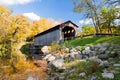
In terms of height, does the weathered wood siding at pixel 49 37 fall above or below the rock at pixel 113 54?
above

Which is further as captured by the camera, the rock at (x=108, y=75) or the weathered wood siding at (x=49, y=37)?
the weathered wood siding at (x=49, y=37)

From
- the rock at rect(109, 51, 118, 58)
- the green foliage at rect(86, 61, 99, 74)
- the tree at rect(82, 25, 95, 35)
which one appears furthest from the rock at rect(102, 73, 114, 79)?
the tree at rect(82, 25, 95, 35)

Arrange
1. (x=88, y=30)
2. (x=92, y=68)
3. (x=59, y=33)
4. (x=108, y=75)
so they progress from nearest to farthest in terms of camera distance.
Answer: (x=108, y=75)
(x=92, y=68)
(x=59, y=33)
(x=88, y=30)

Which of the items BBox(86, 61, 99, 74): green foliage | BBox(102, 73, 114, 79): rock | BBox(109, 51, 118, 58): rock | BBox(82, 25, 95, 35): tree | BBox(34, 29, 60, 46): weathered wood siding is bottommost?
BBox(102, 73, 114, 79): rock

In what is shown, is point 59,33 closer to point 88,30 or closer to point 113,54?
point 88,30

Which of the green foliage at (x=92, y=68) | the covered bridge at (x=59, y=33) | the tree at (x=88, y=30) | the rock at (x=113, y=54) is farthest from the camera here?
the tree at (x=88, y=30)

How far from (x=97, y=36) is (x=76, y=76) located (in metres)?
16.9

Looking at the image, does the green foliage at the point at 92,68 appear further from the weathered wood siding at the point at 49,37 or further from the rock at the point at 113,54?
the weathered wood siding at the point at 49,37

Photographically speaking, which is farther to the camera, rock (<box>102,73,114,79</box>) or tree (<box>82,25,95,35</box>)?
tree (<box>82,25,95,35</box>)

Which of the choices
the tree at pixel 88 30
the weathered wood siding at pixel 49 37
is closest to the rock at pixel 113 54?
the weathered wood siding at pixel 49 37

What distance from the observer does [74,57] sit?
1786 centimetres

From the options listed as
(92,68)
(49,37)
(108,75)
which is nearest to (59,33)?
(49,37)

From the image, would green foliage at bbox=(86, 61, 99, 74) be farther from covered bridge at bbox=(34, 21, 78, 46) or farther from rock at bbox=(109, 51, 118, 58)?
covered bridge at bbox=(34, 21, 78, 46)

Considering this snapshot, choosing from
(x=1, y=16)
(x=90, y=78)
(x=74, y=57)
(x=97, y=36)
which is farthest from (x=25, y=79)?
(x=1, y=16)
